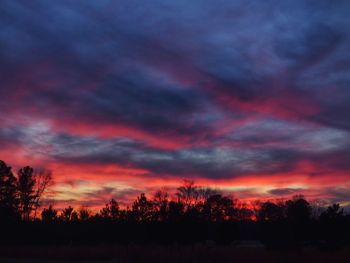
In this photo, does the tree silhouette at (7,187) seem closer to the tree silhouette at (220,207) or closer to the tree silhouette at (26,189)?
the tree silhouette at (26,189)

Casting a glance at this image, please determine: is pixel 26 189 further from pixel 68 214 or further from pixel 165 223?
pixel 165 223

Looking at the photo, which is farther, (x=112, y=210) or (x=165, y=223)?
(x=112, y=210)

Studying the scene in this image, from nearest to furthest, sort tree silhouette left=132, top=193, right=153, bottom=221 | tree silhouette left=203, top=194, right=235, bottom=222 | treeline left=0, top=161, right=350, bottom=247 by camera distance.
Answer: treeline left=0, top=161, right=350, bottom=247 < tree silhouette left=132, top=193, right=153, bottom=221 < tree silhouette left=203, top=194, right=235, bottom=222

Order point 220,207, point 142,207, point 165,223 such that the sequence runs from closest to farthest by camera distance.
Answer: point 165,223 < point 142,207 < point 220,207

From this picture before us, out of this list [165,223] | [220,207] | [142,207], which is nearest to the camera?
[165,223]

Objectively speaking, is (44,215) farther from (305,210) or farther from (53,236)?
(305,210)

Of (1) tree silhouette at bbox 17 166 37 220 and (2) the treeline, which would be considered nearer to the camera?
(2) the treeline

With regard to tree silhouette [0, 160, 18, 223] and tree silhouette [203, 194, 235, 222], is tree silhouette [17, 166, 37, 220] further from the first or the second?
tree silhouette [203, 194, 235, 222]

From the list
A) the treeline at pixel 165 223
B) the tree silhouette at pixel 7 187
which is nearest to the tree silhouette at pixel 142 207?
the treeline at pixel 165 223

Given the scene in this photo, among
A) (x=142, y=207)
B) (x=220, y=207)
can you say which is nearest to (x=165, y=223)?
(x=142, y=207)

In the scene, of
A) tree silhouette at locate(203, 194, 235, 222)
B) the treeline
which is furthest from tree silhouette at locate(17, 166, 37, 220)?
tree silhouette at locate(203, 194, 235, 222)

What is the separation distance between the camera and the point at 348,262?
2248cm

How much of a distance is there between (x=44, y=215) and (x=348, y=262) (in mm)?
54800

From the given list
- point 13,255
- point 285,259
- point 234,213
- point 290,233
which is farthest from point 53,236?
point 234,213
